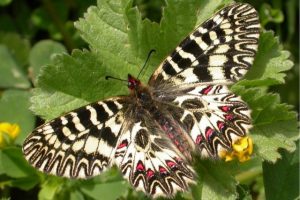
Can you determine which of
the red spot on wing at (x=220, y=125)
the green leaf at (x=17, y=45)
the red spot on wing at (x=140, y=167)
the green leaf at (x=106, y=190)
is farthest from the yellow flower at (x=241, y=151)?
the green leaf at (x=17, y=45)

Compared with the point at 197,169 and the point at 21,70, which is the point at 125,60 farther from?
the point at 21,70

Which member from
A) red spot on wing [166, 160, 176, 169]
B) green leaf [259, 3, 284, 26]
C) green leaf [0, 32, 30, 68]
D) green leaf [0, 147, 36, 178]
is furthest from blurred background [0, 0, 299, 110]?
red spot on wing [166, 160, 176, 169]

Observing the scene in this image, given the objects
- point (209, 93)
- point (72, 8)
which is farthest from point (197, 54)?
point (72, 8)

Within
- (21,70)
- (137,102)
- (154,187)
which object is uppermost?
(21,70)

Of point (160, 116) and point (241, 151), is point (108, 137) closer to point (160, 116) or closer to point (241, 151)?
point (160, 116)

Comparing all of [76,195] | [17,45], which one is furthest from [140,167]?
[17,45]

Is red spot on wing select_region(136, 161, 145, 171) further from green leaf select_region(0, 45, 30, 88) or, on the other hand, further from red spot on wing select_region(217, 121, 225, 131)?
green leaf select_region(0, 45, 30, 88)

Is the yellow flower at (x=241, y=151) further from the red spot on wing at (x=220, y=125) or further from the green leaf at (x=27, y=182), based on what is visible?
the green leaf at (x=27, y=182)
